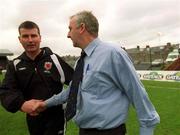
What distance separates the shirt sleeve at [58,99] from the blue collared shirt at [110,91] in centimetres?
74

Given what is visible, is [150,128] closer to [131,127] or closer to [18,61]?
[18,61]

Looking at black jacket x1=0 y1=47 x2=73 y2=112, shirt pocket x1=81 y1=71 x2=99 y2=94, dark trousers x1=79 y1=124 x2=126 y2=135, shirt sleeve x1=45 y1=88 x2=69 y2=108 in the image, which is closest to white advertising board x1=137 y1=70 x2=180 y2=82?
black jacket x1=0 y1=47 x2=73 y2=112

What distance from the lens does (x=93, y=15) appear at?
4.13 m

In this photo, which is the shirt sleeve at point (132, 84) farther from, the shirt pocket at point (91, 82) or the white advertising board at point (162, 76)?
the white advertising board at point (162, 76)

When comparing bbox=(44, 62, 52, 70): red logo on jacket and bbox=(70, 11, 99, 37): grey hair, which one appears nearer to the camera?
bbox=(70, 11, 99, 37): grey hair

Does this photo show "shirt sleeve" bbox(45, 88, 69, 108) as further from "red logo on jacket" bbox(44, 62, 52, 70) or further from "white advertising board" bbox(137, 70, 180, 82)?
"white advertising board" bbox(137, 70, 180, 82)

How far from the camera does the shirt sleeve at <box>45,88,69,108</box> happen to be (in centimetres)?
483

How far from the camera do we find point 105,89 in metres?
3.99

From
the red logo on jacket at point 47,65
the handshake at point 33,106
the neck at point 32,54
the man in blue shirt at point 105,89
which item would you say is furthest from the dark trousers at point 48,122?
the man in blue shirt at point 105,89

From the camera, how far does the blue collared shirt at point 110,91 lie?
3.90 metres

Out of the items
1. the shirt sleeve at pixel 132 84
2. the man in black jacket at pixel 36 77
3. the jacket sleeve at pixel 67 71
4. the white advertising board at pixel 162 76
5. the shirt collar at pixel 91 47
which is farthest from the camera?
the white advertising board at pixel 162 76

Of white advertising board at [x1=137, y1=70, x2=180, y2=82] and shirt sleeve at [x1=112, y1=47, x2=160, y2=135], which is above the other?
shirt sleeve at [x1=112, y1=47, x2=160, y2=135]

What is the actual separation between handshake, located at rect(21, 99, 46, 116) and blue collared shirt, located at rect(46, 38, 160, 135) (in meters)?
0.92

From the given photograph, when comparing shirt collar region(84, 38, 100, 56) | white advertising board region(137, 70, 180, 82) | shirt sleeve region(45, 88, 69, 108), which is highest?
shirt collar region(84, 38, 100, 56)
